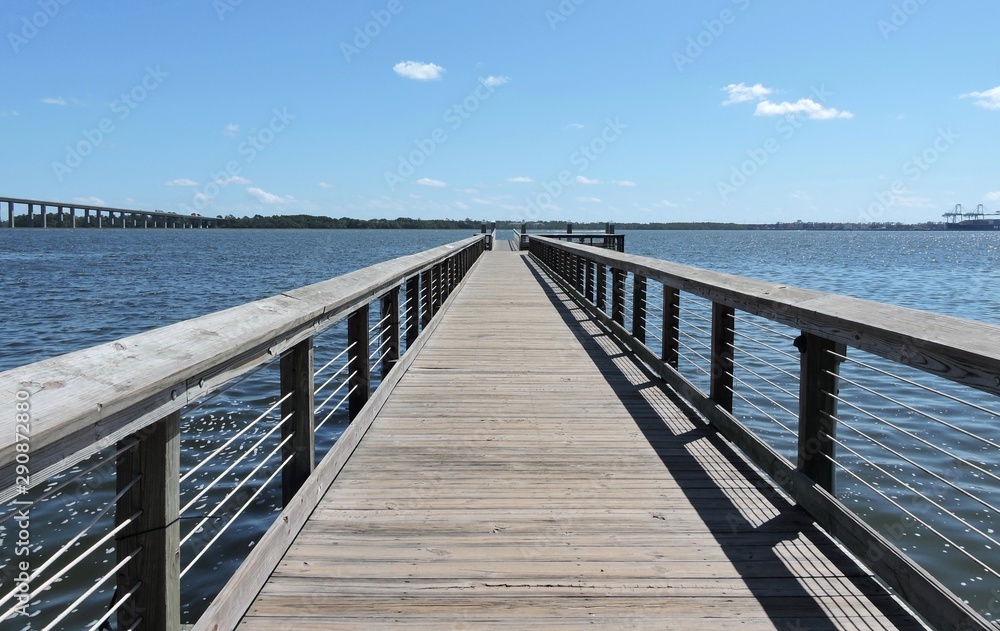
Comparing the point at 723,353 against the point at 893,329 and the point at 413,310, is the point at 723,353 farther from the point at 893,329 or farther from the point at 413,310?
the point at 413,310

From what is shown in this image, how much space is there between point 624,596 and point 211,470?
5.03 metres

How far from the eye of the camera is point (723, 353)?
4363 mm

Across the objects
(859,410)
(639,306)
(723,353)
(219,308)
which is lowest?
(219,308)

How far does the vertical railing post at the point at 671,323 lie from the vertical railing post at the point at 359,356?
7.61 ft

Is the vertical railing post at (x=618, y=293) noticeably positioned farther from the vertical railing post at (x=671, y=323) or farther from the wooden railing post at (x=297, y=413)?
the wooden railing post at (x=297, y=413)

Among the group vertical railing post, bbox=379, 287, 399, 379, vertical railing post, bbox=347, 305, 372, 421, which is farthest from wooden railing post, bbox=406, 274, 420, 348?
vertical railing post, bbox=347, 305, 372, 421

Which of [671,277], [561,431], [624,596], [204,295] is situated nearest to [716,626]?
[624,596]

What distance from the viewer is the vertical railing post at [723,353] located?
14.2ft

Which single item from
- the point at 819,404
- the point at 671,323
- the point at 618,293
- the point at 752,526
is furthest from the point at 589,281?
the point at 752,526

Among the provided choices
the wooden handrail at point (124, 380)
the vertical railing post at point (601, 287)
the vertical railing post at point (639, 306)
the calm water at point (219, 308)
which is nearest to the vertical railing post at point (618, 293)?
the vertical railing post at point (601, 287)

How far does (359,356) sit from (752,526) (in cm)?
254

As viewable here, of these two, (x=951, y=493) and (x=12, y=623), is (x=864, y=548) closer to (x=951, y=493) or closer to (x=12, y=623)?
(x=951, y=493)

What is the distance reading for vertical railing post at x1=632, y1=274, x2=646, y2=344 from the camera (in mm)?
6531

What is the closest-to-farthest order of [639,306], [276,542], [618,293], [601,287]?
[276,542] → [639,306] → [618,293] → [601,287]
